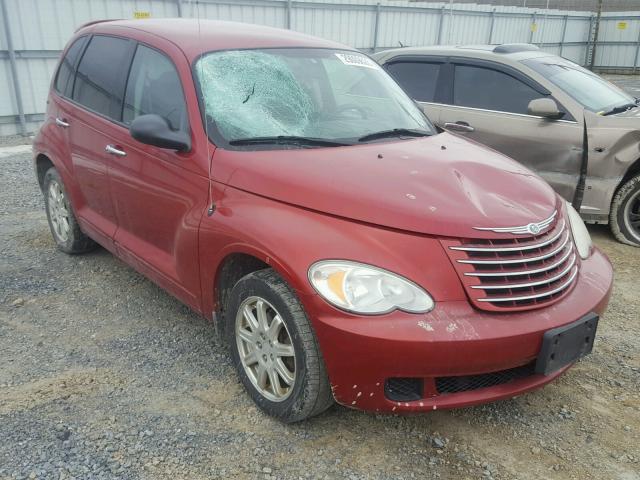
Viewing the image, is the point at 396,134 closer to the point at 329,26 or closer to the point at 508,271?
the point at 508,271

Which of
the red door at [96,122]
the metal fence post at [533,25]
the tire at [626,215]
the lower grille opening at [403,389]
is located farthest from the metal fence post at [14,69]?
the metal fence post at [533,25]

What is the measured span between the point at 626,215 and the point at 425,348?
4016 mm

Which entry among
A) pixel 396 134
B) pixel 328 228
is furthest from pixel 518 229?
pixel 396 134

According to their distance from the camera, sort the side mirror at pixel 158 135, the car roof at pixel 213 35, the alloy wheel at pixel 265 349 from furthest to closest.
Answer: the car roof at pixel 213 35 → the side mirror at pixel 158 135 → the alloy wheel at pixel 265 349

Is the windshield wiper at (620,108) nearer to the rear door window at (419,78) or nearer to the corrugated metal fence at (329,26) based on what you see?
the rear door window at (419,78)

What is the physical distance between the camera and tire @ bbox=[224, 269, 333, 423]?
250 centimetres

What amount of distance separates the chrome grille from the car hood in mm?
70

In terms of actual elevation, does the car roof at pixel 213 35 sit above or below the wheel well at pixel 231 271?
above

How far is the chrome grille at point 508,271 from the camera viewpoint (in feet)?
7.95

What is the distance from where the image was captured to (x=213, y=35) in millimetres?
3541

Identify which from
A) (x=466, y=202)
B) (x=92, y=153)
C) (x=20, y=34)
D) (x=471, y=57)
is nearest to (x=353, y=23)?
(x=20, y=34)

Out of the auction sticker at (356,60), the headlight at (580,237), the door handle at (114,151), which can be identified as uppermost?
the auction sticker at (356,60)

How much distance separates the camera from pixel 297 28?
13062 mm

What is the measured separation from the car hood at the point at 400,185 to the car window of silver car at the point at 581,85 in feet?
9.36
